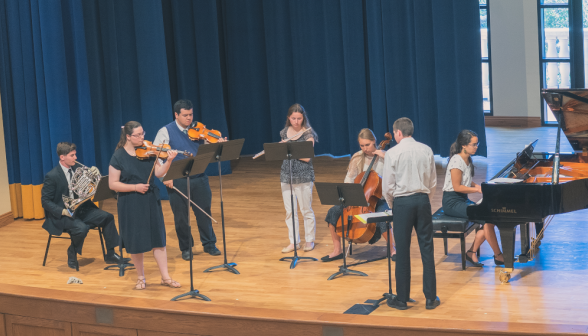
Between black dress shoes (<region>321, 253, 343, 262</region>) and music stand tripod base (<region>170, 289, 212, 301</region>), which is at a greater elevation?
black dress shoes (<region>321, 253, 343, 262</region>)

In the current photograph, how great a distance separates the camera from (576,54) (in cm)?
1136

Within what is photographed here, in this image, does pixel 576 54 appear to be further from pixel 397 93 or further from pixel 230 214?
pixel 230 214

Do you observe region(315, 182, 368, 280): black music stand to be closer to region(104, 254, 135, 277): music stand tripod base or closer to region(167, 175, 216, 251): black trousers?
region(167, 175, 216, 251): black trousers

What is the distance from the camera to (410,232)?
4.35 m

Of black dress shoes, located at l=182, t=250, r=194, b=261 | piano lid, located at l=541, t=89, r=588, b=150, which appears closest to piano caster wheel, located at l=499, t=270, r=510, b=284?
piano lid, located at l=541, t=89, r=588, b=150

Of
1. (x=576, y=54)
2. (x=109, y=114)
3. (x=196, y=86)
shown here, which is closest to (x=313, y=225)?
(x=109, y=114)

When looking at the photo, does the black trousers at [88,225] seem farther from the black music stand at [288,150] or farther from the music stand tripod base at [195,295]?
the black music stand at [288,150]

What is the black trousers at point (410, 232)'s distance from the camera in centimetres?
430

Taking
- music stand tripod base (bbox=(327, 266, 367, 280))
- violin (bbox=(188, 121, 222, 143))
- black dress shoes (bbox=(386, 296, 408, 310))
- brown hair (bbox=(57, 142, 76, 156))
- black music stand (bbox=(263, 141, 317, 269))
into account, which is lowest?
black dress shoes (bbox=(386, 296, 408, 310))

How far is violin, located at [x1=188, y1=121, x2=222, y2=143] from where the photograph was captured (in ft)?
18.1

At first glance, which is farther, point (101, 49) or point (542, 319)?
point (101, 49)

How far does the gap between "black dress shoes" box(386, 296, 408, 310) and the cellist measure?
840 millimetres

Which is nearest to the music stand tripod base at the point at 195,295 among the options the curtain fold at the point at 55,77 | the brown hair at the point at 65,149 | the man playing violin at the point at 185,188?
the man playing violin at the point at 185,188

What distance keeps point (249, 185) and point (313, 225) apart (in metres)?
3.09
